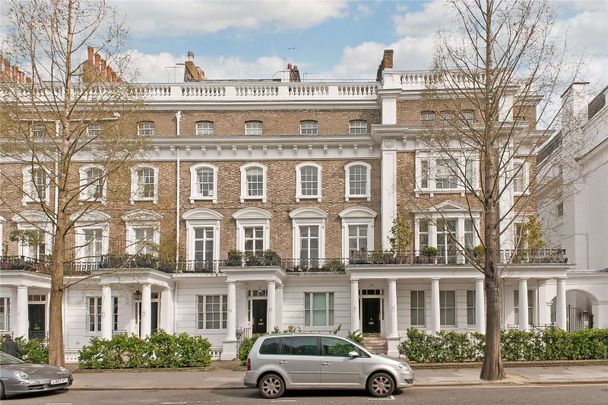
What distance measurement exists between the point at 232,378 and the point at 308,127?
2008cm

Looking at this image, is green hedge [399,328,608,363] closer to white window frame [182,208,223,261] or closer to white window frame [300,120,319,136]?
white window frame [182,208,223,261]

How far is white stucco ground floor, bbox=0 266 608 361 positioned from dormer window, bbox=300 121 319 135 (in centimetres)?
799

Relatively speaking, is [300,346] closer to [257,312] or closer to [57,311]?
[57,311]

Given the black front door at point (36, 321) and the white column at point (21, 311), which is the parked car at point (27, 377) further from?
the black front door at point (36, 321)

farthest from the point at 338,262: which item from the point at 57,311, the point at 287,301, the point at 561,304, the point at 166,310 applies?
the point at 57,311

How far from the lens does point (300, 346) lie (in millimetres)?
21250

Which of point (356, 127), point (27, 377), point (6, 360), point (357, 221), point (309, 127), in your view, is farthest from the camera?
point (309, 127)

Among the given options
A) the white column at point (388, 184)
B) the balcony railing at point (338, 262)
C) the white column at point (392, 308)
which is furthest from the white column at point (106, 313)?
the white column at point (388, 184)

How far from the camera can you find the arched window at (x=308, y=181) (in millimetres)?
42656

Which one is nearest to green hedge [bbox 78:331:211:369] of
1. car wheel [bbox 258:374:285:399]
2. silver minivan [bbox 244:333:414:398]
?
silver minivan [bbox 244:333:414:398]

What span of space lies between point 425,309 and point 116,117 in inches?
787

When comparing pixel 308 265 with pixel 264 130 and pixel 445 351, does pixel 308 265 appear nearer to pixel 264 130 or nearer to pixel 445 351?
pixel 264 130

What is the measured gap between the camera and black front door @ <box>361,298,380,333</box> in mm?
41062

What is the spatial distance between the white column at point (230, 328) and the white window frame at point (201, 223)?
14.5ft
